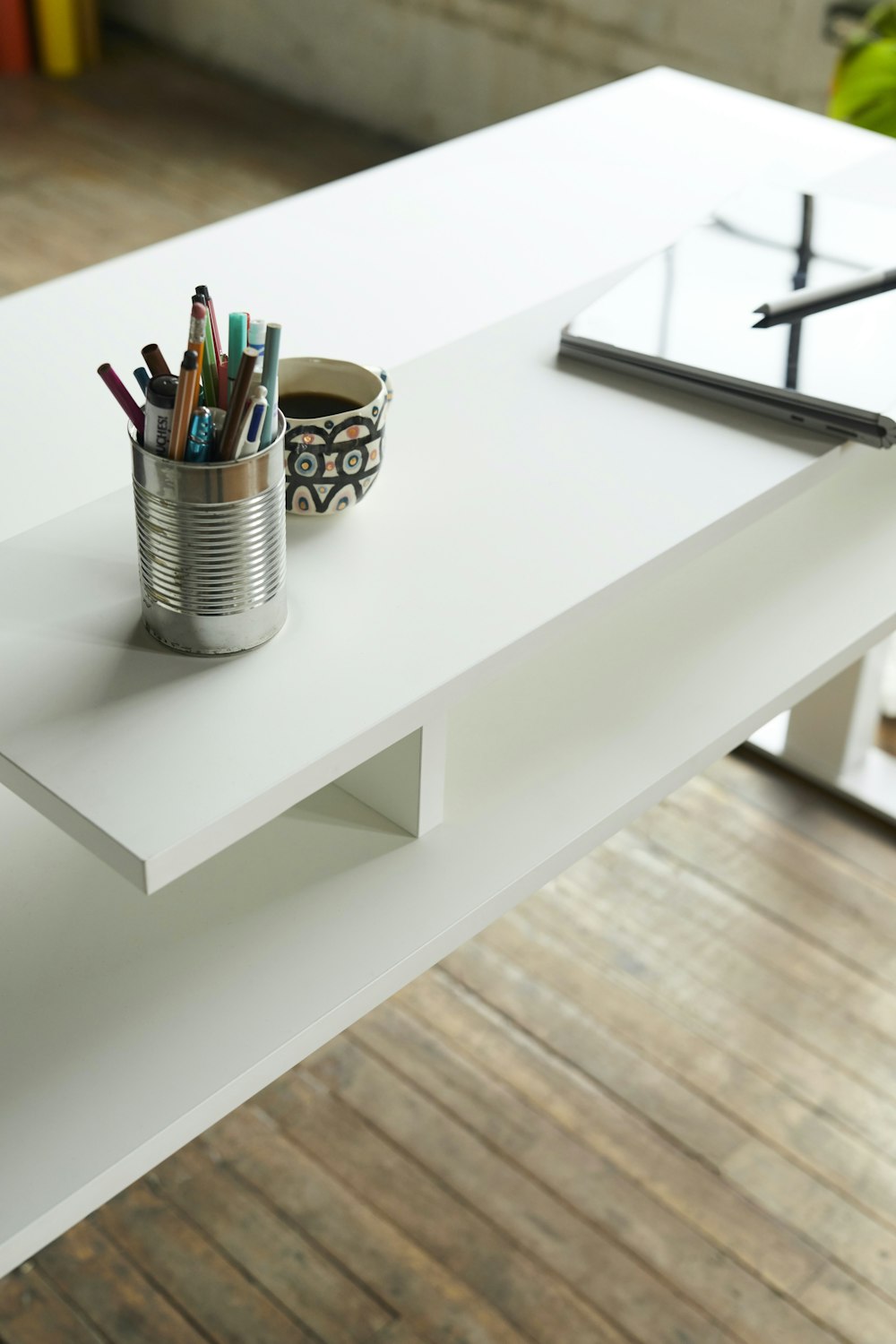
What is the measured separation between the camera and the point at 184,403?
2.82ft

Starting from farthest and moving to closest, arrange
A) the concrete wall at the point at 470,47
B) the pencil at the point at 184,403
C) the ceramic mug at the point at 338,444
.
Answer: the concrete wall at the point at 470,47, the ceramic mug at the point at 338,444, the pencil at the point at 184,403

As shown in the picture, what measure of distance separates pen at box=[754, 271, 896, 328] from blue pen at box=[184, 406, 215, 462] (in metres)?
0.61

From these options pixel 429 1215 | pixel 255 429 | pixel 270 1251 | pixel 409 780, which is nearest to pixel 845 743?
pixel 429 1215

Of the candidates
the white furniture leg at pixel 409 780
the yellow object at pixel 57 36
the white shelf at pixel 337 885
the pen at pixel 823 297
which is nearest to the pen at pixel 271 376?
the white furniture leg at pixel 409 780

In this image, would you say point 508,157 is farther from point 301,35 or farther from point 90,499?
point 301,35

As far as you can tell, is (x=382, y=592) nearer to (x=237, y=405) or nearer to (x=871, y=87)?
(x=237, y=405)

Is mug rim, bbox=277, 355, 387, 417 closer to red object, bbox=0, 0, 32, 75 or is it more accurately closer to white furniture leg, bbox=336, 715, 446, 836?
white furniture leg, bbox=336, 715, 446, 836

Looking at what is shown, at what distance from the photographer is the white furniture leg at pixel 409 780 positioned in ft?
3.51

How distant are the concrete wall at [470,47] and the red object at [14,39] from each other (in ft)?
1.24

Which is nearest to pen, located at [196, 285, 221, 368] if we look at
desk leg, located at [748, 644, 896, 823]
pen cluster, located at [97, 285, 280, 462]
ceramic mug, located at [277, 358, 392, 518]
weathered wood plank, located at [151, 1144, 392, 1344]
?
pen cluster, located at [97, 285, 280, 462]

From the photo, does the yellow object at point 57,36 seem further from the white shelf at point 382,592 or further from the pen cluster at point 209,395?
the pen cluster at point 209,395

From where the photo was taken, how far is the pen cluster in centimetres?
86

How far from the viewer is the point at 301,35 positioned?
167 inches

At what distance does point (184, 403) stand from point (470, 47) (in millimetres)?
3359
